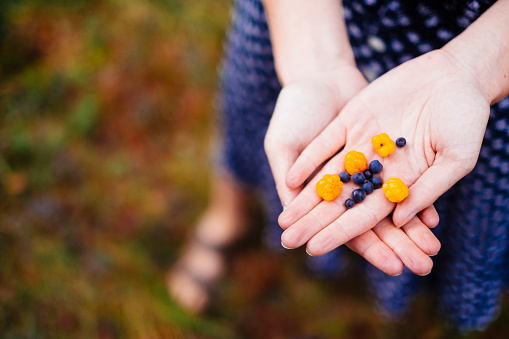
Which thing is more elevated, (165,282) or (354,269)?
(165,282)

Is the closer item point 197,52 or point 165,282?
point 165,282

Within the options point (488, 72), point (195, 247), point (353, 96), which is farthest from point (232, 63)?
point (195, 247)

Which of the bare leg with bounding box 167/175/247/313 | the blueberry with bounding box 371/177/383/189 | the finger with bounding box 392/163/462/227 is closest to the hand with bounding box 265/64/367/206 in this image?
the blueberry with bounding box 371/177/383/189

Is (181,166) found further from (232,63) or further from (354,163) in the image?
(354,163)

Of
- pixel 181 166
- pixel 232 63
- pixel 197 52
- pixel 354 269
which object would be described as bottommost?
pixel 354 269

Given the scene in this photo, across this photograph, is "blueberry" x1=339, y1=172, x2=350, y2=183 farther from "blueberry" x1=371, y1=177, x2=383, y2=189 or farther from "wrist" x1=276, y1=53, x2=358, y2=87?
"wrist" x1=276, y1=53, x2=358, y2=87

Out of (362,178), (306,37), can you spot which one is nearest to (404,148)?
(362,178)
